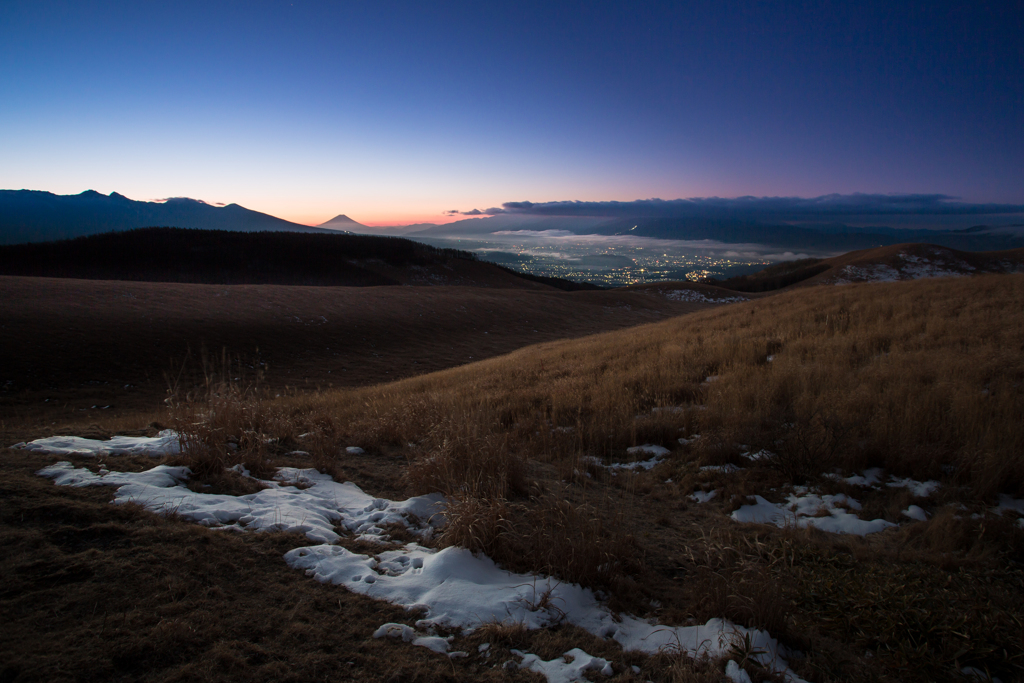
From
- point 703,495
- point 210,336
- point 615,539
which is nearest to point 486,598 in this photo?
point 615,539

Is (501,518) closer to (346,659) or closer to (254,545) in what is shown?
(346,659)

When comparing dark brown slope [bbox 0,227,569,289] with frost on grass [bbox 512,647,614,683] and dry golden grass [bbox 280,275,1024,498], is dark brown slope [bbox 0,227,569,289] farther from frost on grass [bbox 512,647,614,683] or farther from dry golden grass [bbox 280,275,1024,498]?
frost on grass [bbox 512,647,614,683]

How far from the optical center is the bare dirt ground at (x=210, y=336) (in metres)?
17.8

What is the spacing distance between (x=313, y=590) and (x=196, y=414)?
13.0ft

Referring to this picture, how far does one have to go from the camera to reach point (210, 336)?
2530 cm

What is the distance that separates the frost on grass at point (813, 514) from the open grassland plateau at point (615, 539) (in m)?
0.02

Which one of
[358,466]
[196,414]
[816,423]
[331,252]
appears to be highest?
[331,252]

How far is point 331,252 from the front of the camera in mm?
89125

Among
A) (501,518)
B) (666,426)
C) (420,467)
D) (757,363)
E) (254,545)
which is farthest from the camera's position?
(757,363)

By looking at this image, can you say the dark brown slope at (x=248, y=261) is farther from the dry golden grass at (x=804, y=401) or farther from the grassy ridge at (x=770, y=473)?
the grassy ridge at (x=770, y=473)

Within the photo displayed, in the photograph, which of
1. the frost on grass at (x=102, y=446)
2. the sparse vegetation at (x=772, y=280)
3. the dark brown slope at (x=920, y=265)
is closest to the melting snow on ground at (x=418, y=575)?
the frost on grass at (x=102, y=446)

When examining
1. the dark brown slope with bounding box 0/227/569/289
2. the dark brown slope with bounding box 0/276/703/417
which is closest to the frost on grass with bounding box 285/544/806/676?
the dark brown slope with bounding box 0/276/703/417

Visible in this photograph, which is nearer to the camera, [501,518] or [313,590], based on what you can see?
[313,590]

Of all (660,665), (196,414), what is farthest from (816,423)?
(196,414)
